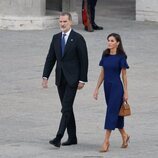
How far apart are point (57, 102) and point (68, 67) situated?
3.38 metres

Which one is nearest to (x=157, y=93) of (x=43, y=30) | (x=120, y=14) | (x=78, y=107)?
(x=78, y=107)

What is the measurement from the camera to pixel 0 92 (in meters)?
16.3

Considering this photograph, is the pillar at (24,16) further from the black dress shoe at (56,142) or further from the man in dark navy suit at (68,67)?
the black dress shoe at (56,142)

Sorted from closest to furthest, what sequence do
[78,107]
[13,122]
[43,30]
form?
[13,122], [78,107], [43,30]

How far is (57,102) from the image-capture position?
15.5 m

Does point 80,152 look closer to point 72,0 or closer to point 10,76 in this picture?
point 10,76

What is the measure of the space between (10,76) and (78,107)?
121 inches

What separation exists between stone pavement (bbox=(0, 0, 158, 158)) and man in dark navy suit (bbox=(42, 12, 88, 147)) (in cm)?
37

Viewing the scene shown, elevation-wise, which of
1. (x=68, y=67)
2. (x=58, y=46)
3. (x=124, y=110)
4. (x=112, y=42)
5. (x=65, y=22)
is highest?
(x=65, y=22)

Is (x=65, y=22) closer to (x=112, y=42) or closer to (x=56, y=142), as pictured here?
(x=112, y=42)

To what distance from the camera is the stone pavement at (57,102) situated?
1202cm

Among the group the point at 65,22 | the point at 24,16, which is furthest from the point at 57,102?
the point at 24,16

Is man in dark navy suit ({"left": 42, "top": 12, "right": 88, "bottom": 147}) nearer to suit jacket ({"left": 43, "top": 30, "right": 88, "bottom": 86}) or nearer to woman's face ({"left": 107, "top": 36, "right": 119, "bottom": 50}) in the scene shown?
suit jacket ({"left": 43, "top": 30, "right": 88, "bottom": 86})

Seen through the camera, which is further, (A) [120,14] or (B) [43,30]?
(A) [120,14]
